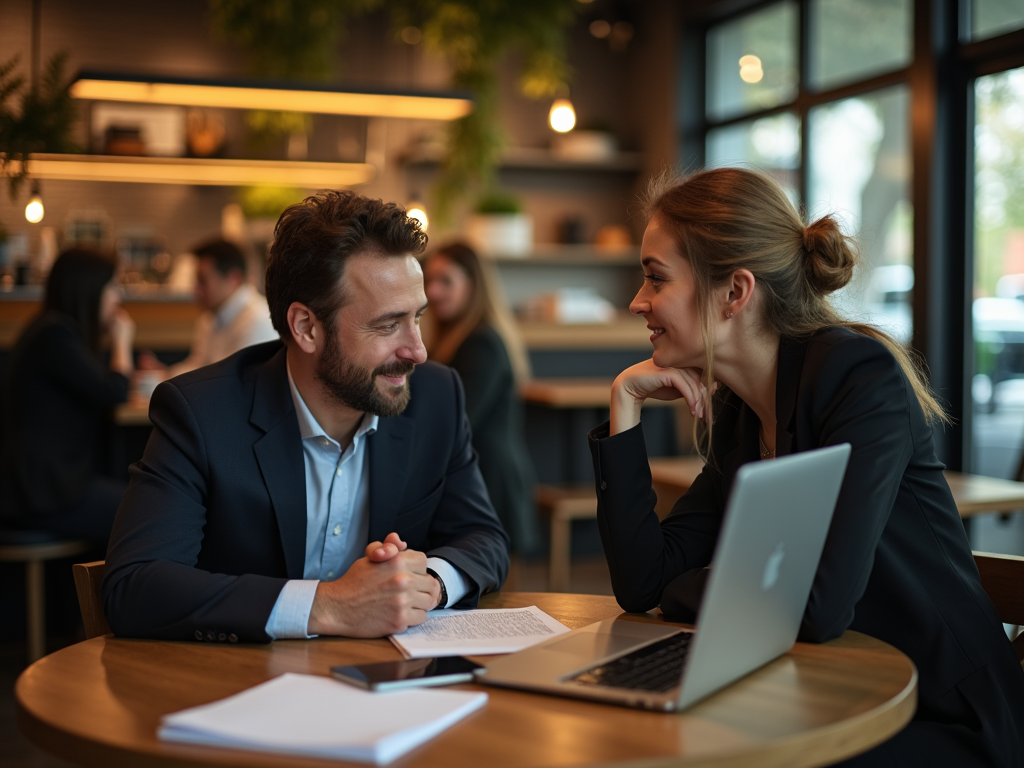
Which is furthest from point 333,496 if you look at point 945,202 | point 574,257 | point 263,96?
point 574,257

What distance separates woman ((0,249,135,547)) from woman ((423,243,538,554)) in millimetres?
1267

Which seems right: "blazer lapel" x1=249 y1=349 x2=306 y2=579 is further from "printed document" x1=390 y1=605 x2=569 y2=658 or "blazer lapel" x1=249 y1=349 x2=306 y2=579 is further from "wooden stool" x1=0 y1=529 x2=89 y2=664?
"wooden stool" x1=0 y1=529 x2=89 y2=664

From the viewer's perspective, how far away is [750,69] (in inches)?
260

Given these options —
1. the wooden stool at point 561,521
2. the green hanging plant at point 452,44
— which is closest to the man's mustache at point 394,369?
the wooden stool at point 561,521

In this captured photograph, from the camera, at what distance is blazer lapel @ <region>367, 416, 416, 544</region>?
1753mm

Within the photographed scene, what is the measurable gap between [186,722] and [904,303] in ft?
16.0

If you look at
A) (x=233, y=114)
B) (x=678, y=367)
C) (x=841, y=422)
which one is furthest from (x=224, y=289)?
(x=841, y=422)

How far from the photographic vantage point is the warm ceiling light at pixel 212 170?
540cm

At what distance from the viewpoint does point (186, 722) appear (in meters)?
0.98

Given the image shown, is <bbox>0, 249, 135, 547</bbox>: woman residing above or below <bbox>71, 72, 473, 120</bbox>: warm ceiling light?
below

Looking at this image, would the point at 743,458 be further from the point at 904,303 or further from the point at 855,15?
the point at 855,15

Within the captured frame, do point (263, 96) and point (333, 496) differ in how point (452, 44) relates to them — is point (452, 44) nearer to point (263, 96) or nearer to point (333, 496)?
point (263, 96)

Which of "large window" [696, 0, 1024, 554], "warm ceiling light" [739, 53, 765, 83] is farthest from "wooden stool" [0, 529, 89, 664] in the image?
"warm ceiling light" [739, 53, 765, 83]

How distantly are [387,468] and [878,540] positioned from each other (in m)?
0.81
